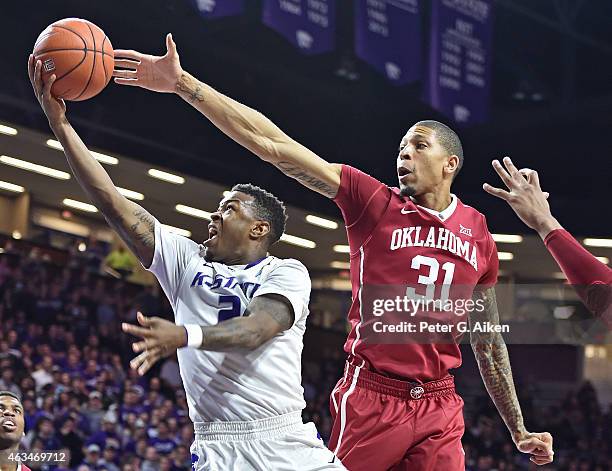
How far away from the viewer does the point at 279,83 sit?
63.4 feet

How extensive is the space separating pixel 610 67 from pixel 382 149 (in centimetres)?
537

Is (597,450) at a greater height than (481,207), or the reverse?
(481,207)

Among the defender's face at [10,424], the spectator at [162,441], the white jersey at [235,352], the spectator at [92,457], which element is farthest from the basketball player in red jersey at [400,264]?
the spectator at [162,441]

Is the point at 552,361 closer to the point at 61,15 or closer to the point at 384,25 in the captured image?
the point at 384,25

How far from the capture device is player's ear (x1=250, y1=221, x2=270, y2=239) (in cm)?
433

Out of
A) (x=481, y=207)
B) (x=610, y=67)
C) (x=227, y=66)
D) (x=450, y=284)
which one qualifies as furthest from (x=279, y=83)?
(x=450, y=284)

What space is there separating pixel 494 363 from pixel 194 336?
6.93 feet

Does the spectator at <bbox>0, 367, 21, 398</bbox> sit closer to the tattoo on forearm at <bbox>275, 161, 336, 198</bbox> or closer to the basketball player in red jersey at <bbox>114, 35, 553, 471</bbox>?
the basketball player in red jersey at <bbox>114, 35, 553, 471</bbox>

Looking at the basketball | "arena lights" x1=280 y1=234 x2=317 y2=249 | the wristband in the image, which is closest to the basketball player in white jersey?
the basketball

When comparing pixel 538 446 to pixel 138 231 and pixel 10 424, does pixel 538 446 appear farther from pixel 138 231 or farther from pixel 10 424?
pixel 10 424

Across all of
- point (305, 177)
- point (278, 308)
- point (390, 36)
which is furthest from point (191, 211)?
point (278, 308)

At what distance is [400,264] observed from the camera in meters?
4.82

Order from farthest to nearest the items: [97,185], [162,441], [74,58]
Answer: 1. [162,441]
2. [74,58]
3. [97,185]

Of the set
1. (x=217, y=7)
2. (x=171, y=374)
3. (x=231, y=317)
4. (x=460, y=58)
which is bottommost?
(x=231, y=317)
